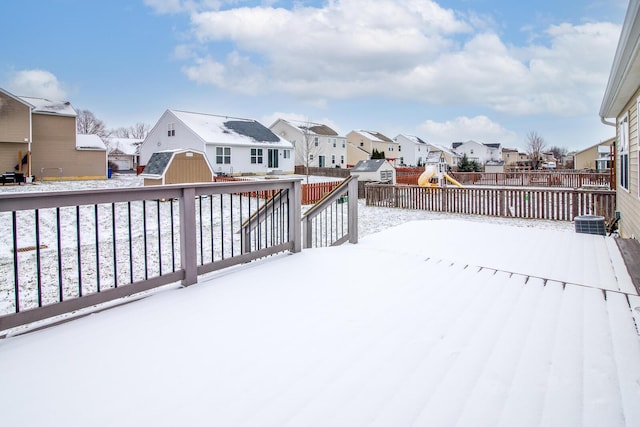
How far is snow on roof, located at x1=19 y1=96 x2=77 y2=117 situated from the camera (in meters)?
25.3

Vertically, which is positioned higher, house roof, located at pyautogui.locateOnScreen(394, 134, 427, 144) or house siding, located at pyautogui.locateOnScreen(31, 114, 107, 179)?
house roof, located at pyautogui.locateOnScreen(394, 134, 427, 144)

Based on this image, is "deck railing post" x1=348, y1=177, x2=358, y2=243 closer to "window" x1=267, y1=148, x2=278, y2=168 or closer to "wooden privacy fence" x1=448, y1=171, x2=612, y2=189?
"wooden privacy fence" x1=448, y1=171, x2=612, y2=189

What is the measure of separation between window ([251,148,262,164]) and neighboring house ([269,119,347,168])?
25.4 ft

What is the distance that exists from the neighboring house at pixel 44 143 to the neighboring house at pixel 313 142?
18870 millimetres

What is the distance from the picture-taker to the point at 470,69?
24.0 meters

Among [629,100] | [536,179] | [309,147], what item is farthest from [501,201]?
[309,147]

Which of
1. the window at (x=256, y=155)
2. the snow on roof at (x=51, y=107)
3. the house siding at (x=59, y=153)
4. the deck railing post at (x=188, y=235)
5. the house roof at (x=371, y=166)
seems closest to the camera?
the deck railing post at (x=188, y=235)

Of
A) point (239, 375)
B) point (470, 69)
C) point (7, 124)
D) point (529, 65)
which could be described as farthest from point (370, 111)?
point (239, 375)

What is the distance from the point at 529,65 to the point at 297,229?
19710 mm

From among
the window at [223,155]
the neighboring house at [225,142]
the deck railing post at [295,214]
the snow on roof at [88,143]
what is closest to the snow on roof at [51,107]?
the snow on roof at [88,143]

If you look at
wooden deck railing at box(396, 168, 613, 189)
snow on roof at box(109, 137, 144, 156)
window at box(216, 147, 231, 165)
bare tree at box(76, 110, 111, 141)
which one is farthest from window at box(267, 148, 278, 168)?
bare tree at box(76, 110, 111, 141)

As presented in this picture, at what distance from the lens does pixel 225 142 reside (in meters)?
30.0

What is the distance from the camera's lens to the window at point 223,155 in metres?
29.9

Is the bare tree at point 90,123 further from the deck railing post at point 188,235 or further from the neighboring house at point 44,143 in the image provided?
the deck railing post at point 188,235
